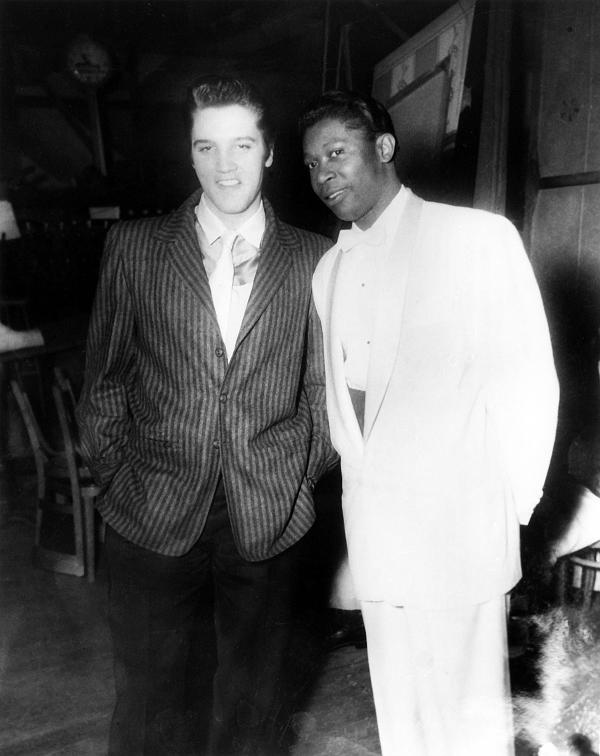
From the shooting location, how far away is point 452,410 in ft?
6.25

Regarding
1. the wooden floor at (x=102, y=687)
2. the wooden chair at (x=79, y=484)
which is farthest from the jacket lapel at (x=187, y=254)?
the wooden chair at (x=79, y=484)

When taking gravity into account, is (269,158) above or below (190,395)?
above

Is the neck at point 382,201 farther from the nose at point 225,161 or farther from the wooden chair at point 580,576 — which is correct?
the wooden chair at point 580,576

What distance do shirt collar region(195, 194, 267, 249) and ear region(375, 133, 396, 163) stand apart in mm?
360

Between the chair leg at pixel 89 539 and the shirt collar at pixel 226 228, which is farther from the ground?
the shirt collar at pixel 226 228

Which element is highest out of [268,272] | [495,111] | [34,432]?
[495,111]

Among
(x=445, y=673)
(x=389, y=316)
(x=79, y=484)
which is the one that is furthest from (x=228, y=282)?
(x=79, y=484)

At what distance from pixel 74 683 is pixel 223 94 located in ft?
8.08

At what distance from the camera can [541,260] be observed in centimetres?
373

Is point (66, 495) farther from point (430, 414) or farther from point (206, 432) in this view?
point (430, 414)

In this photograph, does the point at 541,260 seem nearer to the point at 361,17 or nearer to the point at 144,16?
the point at 361,17

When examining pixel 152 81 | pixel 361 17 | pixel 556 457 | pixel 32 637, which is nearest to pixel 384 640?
pixel 556 457

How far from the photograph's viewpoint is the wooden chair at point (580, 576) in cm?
316

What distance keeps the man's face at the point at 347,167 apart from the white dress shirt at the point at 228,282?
0.21 m
